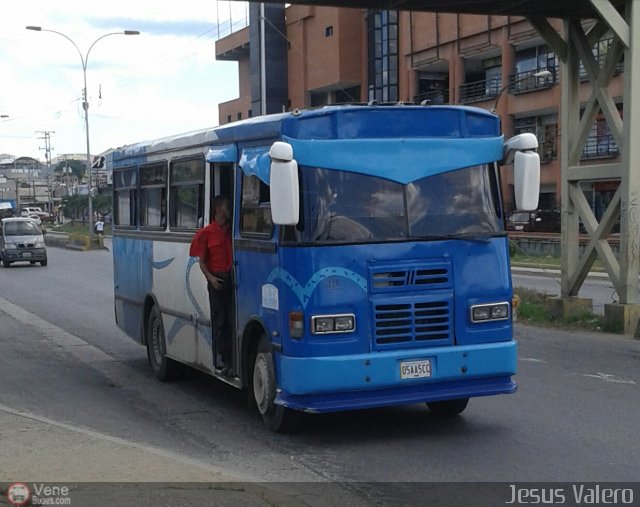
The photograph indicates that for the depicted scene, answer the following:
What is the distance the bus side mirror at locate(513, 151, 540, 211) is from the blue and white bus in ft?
0.04

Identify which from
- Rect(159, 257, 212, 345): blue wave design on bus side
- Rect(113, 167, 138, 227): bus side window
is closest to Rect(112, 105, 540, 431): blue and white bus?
Rect(159, 257, 212, 345): blue wave design on bus side

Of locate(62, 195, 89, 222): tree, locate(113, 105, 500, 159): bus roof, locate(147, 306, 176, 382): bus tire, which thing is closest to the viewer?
locate(113, 105, 500, 159): bus roof

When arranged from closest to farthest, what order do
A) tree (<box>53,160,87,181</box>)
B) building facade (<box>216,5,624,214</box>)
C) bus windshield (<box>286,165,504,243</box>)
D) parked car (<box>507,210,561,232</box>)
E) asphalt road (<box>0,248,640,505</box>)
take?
asphalt road (<box>0,248,640,505</box>) → bus windshield (<box>286,165,504,243</box>) → parked car (<box>507,210,561,232</box>) → building facade (<box>216,5,624,214</box>) → tree (<box>53,160,87,181</box>)

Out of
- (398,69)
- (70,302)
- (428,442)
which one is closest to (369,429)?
(428,442)

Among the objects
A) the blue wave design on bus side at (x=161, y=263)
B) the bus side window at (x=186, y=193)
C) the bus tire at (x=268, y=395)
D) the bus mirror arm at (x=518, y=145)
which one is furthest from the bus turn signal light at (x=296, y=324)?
the blue wave design on bus side at (x=161, y=263)

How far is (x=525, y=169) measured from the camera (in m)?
8.45

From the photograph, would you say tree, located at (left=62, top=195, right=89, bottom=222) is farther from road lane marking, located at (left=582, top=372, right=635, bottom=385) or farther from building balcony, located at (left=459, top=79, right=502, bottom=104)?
road lane marking, located at (left=582, top=372, right=635, bottom=385)

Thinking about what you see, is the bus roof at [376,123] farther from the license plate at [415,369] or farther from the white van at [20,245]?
the white van at [20,245]

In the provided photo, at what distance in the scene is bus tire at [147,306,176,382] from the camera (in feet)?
38.4

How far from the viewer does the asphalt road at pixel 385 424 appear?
288 inches

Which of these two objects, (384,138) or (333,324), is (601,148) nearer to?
(384,138)

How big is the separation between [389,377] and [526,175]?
2.18 meters

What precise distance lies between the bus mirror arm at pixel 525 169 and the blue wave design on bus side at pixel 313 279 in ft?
5.61

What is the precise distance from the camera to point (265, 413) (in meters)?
8.70
